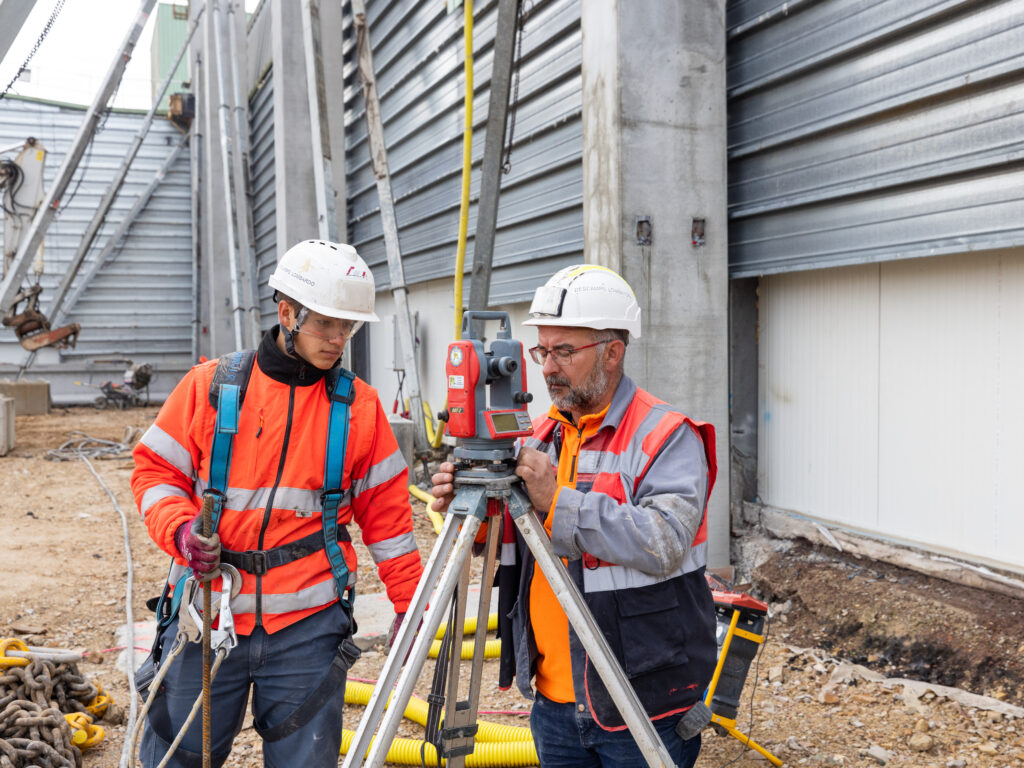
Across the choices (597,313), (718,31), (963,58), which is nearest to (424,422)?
(718,31)

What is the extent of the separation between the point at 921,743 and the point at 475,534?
8.14 feet

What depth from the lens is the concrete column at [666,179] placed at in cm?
500

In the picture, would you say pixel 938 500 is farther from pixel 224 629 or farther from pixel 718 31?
pixel 224 629

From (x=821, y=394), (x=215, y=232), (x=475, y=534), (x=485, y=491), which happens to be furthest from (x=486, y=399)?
(x=215, y=232)

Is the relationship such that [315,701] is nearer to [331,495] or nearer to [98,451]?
[331,495]

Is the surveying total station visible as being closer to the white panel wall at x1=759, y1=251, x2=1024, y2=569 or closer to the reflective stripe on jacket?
the reflective stripe on jacket

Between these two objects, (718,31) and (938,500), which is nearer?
(938,500)

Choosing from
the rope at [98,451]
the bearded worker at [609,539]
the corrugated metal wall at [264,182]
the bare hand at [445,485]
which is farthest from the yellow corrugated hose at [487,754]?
the corrugated metal wall at [264,182]

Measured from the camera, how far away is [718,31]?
5148mm

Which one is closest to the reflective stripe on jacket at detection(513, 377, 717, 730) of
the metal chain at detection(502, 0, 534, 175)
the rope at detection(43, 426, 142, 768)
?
the metal chain at detection(502, 0, 534, 175)

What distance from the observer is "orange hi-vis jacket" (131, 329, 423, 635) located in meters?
2.41

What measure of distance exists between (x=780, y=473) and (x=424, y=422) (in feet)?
14.1

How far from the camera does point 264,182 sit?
56.5ft

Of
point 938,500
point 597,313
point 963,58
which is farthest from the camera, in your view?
point 938,500
